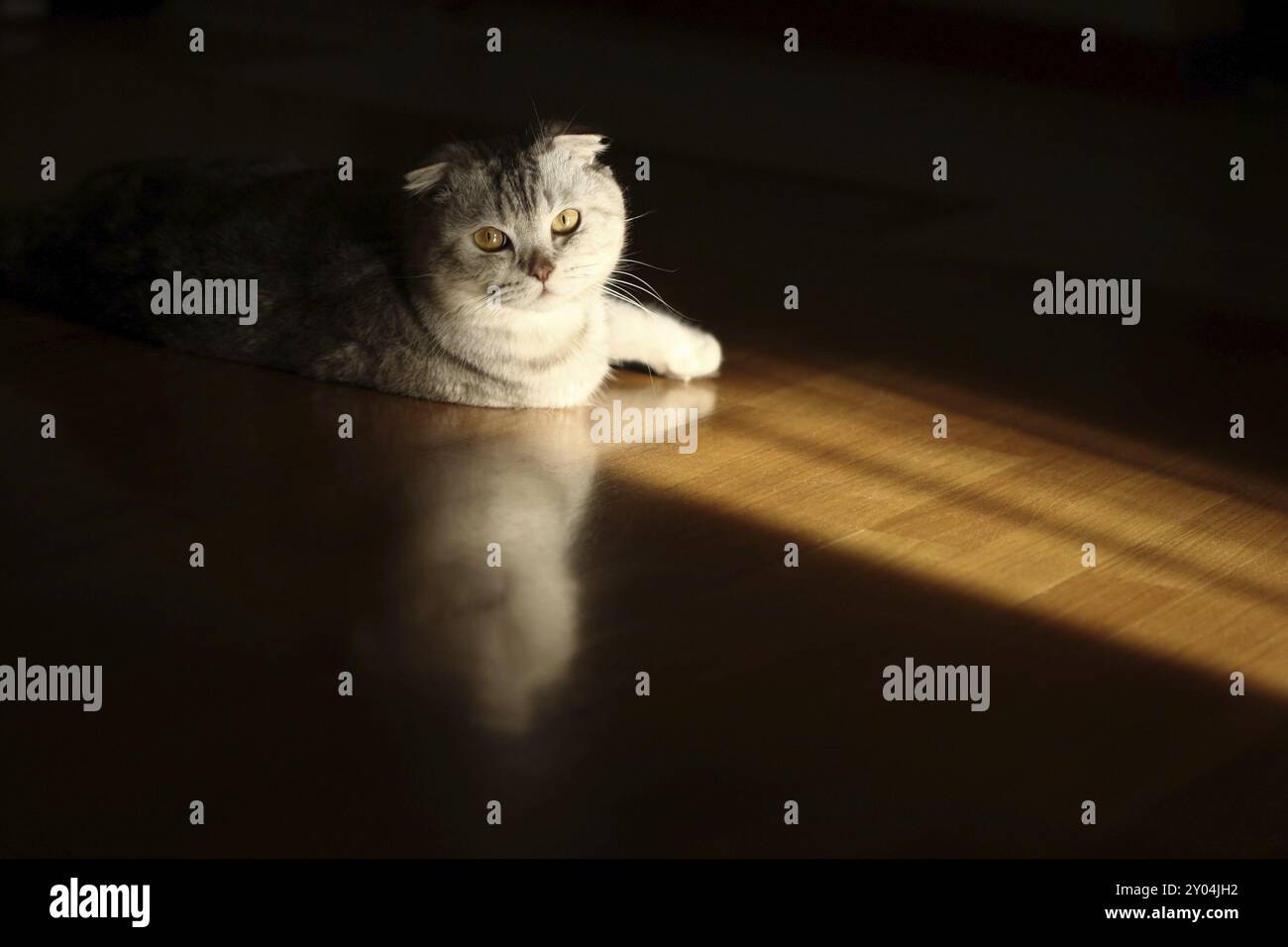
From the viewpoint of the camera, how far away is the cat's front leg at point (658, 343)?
3.02 metres

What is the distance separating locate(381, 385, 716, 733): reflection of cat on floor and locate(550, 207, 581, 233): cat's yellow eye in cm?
34

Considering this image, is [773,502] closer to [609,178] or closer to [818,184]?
[609,178]

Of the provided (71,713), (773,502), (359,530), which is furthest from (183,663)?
(773,502)

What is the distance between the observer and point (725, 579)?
231 cm

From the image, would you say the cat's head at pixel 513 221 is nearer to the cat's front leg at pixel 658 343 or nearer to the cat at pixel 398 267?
the cat at pixel 398 267

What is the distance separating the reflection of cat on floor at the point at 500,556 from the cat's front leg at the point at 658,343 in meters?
0.08

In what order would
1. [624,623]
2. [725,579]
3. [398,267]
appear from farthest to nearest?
[398,267] → [725,579] → [624,623]

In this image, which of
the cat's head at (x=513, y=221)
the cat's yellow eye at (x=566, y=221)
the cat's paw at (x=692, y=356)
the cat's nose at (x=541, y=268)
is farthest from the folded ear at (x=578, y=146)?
the cat's paw at (x=692, y=356)

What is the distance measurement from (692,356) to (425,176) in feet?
2.02

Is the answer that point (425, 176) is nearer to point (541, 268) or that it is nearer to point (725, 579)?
point (541, 268)

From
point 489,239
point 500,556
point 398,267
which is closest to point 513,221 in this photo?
point 489,239

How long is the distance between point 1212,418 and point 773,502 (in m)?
0.87

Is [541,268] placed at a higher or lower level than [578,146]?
lower

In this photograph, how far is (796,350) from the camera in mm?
3207
